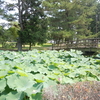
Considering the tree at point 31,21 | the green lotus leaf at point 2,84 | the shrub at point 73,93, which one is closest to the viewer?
the shrub at point 73,93

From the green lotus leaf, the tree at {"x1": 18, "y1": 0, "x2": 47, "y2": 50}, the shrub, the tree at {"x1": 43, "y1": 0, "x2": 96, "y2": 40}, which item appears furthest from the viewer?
the tree at {"x1": 43, "y1": 0, "x2": 96, "y2": 40}

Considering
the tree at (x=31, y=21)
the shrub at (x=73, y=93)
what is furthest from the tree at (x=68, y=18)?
the shrub at (x=73, y=93)

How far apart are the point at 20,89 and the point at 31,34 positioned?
464 inches

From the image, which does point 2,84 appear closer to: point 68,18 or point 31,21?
point 31,21

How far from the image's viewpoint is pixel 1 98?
948 millimetres

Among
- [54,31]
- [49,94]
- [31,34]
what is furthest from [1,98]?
[54,31]

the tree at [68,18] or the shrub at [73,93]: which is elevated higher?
the tree at [68,18]

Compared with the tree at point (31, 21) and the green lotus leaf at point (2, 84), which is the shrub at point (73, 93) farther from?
the tree at point (31, 21)

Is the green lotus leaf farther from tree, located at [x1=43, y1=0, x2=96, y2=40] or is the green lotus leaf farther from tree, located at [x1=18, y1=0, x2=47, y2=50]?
tree, located at [x1=43, y1=0, x2=96, y2=40]

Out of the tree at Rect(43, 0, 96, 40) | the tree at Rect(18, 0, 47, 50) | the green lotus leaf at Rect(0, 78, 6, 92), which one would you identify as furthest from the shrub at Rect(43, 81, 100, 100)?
the tree at Rect(43, 0, 96, 40)

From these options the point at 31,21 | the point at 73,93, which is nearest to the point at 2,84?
the point at 73,93

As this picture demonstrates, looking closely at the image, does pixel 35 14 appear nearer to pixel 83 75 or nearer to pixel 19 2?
pixel 19 2

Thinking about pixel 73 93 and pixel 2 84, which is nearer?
pixel 73 93

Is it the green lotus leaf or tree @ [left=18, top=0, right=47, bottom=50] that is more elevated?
tree @ [left=18, top=0, right=47, bottom=50]
